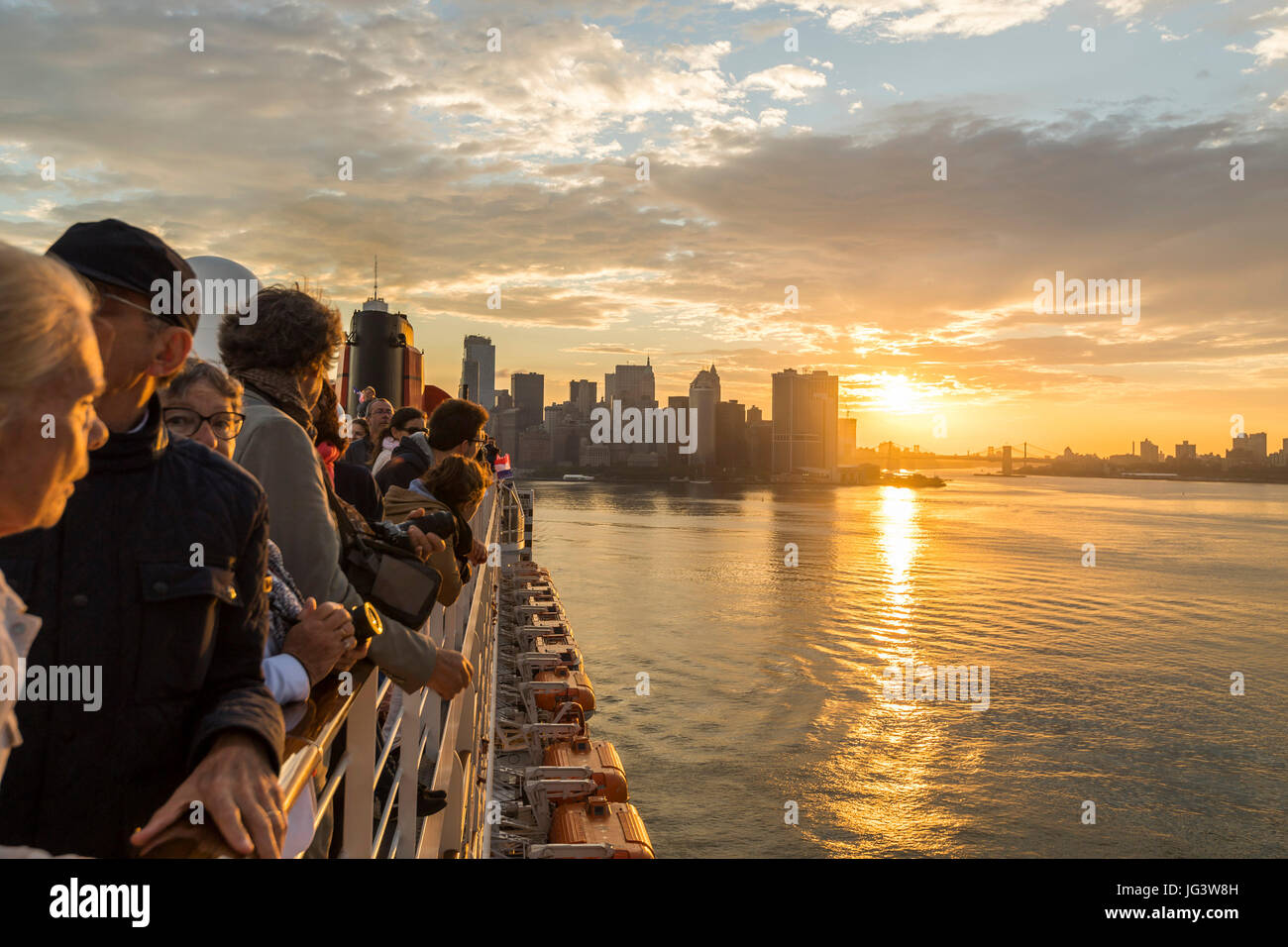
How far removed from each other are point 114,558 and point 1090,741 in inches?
1711

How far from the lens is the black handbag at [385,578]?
238cm

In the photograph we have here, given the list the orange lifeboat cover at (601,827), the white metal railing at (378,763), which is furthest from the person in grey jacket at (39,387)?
the orange lifeboat cover at (601,827)

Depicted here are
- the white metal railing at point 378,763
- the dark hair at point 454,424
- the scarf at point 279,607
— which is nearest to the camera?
the white metal railing at point 378,763

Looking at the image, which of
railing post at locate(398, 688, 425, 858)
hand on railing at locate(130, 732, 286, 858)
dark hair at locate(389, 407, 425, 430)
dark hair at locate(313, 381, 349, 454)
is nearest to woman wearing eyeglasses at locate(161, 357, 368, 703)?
hand on railing at locate(130, 732, 286, 858)

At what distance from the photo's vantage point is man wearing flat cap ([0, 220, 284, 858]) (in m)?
1.24

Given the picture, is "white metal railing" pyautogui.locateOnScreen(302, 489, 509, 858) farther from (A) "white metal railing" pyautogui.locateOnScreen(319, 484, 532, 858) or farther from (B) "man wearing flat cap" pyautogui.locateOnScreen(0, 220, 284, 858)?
(B) "man wearing flat cap" pyautogui.locateOnScreen(0, 220, 284, 858)

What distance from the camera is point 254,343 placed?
240cm

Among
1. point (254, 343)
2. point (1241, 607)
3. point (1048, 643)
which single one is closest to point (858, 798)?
point (1048, 643)

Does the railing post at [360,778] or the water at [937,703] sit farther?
the water at [937,703]

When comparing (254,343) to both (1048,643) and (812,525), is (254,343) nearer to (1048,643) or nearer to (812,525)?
(1048,643)

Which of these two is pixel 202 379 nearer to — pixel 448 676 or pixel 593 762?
pixel 448 676

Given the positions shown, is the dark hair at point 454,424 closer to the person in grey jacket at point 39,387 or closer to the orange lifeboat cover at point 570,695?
the person in grey jacket at point 39,387

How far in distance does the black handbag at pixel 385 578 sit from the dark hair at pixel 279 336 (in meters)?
0.39
